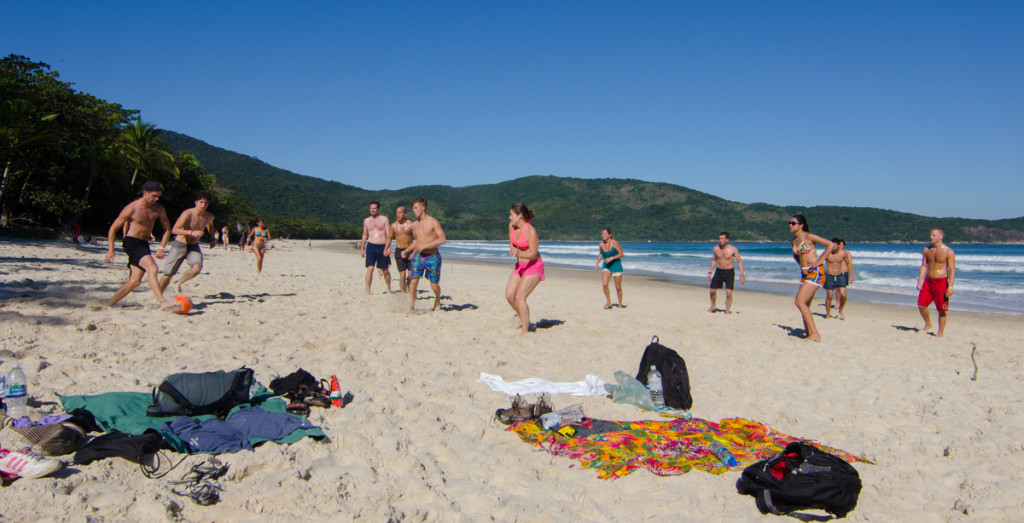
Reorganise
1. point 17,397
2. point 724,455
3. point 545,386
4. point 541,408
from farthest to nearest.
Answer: point 545,386 → point 541,408 → point 724,455 → point 17,397

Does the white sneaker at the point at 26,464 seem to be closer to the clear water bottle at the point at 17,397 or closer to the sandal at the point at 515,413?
the clear water bottle at the point at 17,397

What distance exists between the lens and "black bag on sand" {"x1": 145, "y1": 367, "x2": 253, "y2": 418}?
346cm

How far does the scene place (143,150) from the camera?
1222 inches

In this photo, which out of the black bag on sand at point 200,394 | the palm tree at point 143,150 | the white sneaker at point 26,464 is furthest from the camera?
the palm tree at point 143,150

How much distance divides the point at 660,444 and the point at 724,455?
401mm

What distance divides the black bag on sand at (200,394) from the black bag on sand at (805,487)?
3.18 m

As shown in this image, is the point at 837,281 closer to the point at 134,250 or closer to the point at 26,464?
the point at 134,250

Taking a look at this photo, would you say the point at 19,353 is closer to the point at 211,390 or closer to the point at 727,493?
the point at 211,390

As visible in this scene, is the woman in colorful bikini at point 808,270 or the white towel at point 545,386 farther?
the woman in colorful bikini at point 808,270

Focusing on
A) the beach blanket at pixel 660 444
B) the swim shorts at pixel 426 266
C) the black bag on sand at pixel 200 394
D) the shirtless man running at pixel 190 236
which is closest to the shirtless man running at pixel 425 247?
the swim shorts at pixel 426 266

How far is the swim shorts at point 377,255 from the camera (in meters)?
9.68

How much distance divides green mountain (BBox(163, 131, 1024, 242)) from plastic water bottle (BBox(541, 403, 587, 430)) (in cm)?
9692

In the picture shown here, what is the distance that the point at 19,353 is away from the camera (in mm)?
4375

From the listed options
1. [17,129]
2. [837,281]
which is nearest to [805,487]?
[837,281]
